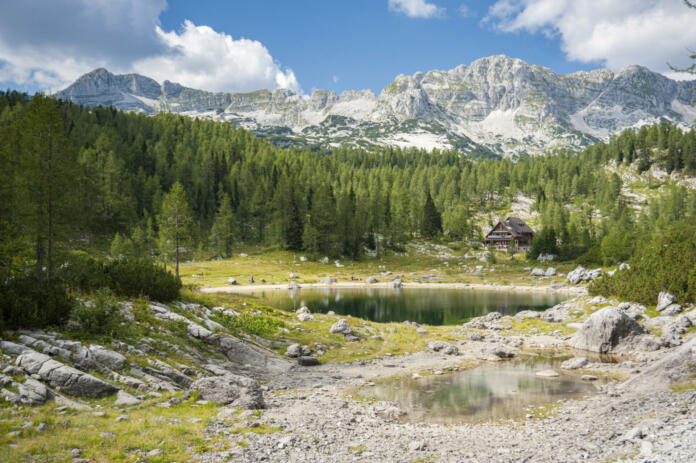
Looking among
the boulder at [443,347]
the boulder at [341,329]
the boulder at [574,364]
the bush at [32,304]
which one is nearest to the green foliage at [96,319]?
the bush at [32,304]

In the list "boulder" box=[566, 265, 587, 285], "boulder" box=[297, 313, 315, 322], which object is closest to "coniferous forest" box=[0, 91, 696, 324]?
"boulder" box=[566, 265, 587, 285]

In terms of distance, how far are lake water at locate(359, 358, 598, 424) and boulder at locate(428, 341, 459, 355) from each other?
4.29m

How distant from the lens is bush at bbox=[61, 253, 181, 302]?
77.6 ft

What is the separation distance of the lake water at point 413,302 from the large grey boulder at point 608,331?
59.6 feet

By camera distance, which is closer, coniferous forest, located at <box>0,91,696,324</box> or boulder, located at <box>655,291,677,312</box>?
coniferous forest, located at <box>0,91,696,324</box>

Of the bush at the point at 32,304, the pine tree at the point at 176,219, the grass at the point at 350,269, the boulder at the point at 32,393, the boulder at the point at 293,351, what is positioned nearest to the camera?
the boulder at the point at 32,393

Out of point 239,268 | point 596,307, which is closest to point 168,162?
point 239,268

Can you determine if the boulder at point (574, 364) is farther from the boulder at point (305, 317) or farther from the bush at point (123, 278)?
the bush at point (123, 278)

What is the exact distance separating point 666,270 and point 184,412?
45263 millimetres

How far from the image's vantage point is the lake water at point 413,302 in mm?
55094

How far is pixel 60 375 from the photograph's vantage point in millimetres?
13477

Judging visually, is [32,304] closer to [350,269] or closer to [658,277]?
[658,277]

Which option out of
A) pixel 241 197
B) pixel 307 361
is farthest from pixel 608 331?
pixel 241 197

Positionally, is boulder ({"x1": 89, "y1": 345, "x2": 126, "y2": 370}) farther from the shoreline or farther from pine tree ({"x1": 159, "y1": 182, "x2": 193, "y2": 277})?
the shoreline
